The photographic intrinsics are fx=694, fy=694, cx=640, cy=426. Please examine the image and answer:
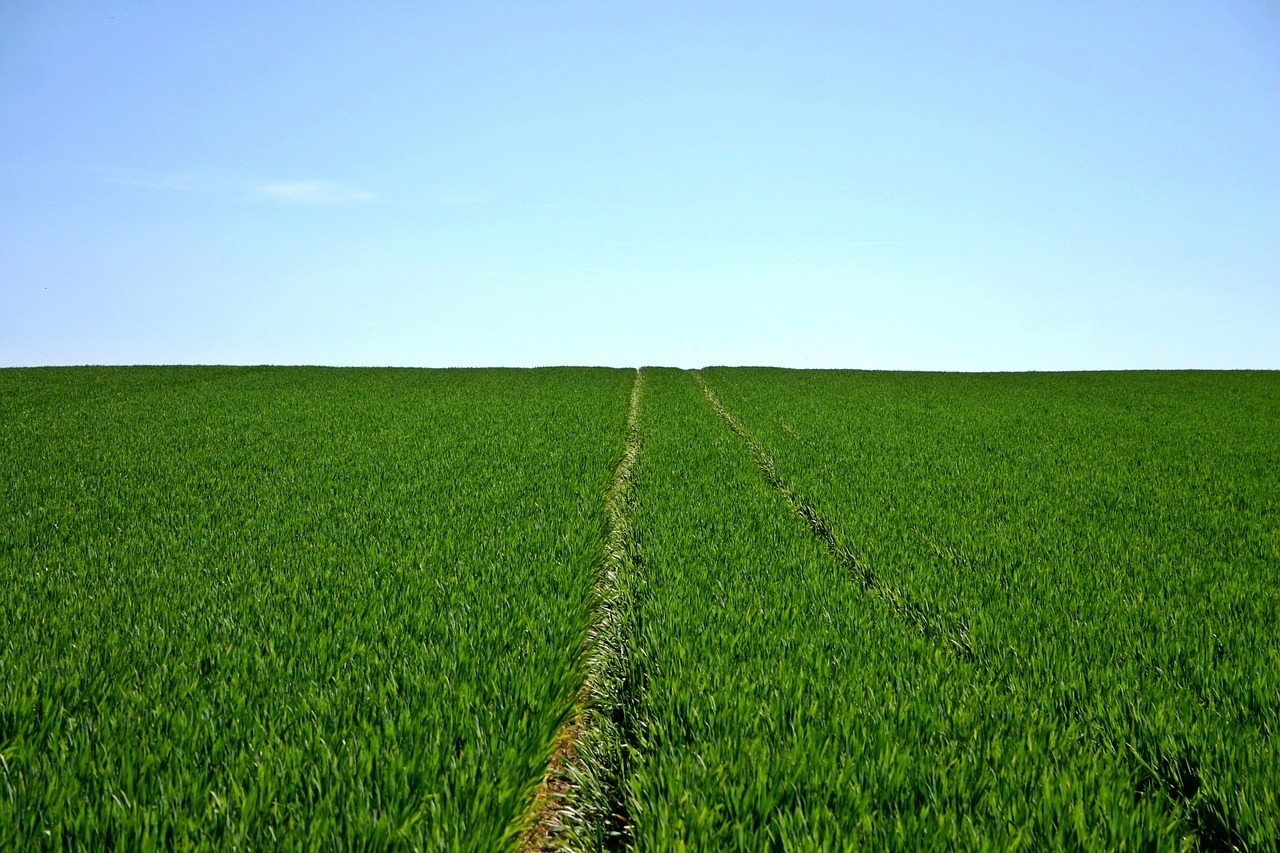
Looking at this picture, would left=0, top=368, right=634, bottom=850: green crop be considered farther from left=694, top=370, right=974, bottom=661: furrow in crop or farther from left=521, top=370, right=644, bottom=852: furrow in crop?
left=694, top=370, right=974, bottom=661: furrow in crop

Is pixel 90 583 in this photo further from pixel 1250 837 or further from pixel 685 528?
pixel 1250 837

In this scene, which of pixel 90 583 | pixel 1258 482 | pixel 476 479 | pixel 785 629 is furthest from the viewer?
pixel 1258 482

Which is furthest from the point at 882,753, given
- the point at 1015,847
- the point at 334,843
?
the point at 334,843

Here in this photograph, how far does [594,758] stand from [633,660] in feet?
2.68

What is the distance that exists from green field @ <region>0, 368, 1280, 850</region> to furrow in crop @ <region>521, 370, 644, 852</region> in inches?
0.8

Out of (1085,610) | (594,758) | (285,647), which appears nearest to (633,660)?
(594,758)

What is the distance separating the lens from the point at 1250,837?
8.12 feet

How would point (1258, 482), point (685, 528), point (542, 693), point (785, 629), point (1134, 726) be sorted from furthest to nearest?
point (1258, 482), point (685, 528), point (785, 629), point (542, 693), point (1134, 726)

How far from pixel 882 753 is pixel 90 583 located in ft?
17.0

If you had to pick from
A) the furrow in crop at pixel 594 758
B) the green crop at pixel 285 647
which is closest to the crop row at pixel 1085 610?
the furrow in crop at pixel 594 758

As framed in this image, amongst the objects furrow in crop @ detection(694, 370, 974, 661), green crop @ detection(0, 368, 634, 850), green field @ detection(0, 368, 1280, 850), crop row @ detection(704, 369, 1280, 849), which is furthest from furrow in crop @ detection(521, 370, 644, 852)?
furrow in crop @ detection(694, 370, 974, 661)

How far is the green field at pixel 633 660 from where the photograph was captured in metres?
2.49

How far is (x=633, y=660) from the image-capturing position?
12.7 feet

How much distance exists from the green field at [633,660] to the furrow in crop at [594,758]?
0.8 inches
